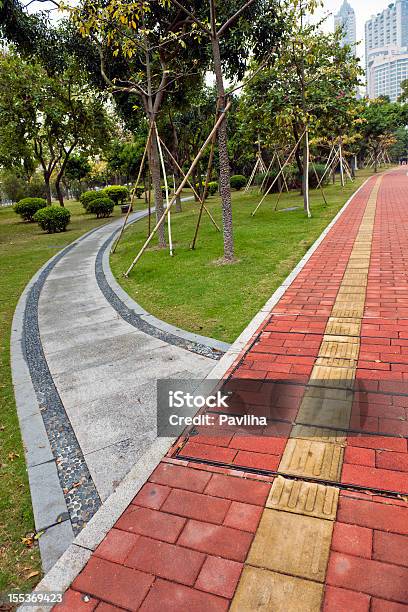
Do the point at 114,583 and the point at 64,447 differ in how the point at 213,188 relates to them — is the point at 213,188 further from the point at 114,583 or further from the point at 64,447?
the point at 114,583

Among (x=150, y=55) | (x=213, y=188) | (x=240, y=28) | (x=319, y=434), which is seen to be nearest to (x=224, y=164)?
(x=150, y=55)

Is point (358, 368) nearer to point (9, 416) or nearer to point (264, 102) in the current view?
point (9, 416)

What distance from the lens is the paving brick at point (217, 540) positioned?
210 centimetres

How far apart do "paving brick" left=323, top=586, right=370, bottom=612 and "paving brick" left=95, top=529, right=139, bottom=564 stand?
41.2 inches

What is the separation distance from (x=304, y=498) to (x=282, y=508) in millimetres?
160

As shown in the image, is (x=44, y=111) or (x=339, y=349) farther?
(x=44, y=111)

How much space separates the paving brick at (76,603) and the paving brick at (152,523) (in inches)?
15.9

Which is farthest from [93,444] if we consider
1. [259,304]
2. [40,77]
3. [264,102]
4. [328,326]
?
[40,77]

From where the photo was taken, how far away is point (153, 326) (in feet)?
18.5

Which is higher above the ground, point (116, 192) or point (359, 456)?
point (116, 192)

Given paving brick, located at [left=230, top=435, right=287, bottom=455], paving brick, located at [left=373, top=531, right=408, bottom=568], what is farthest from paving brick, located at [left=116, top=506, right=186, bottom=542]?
paving brick, located at [left=373, top=531, right=408, bottom=568]

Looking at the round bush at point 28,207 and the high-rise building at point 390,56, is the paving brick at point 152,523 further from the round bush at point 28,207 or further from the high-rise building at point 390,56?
the high-rise building at point 390,56

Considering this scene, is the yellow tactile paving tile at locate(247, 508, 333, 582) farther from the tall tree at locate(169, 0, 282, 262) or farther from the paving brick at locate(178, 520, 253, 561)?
the tall tree at locate(169, 0, 282, 262)

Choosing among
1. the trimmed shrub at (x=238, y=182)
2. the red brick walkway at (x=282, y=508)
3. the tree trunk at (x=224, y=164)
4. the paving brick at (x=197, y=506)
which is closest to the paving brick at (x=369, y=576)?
the red brick walkway at (x=282, y=508)
